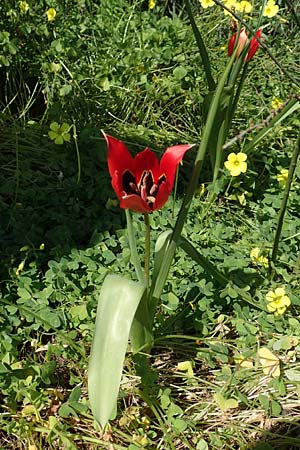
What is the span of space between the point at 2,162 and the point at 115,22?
1103 millimetres

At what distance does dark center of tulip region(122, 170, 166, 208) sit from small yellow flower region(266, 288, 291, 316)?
1.83ft

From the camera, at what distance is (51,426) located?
67.1 inches

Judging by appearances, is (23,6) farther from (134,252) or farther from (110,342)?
(110,342)

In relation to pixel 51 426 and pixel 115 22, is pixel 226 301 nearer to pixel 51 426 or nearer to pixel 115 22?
pixel 51 426

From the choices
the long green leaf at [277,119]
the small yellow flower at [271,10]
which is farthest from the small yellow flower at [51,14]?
the long green leaf at [277,119]

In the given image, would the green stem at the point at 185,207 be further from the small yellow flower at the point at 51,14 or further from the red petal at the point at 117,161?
the small yellow flower at the point at 51,14

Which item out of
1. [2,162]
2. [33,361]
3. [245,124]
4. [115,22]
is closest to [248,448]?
[33,361]

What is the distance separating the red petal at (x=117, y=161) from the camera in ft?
5.13

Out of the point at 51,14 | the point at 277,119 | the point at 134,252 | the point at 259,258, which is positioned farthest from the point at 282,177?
the point at 51,14

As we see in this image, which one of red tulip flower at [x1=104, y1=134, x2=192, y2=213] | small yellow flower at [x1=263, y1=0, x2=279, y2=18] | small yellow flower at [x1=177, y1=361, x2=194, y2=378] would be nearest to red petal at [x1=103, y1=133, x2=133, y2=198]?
red tulip flower at [x1=104, y1=134, x2=192, y2=213]

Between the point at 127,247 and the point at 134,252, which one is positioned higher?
the point at 134,252

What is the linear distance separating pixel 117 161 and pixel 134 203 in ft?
0.44

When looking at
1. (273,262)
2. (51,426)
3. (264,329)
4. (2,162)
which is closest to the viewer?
(51,426)

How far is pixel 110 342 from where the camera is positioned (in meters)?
1.54
